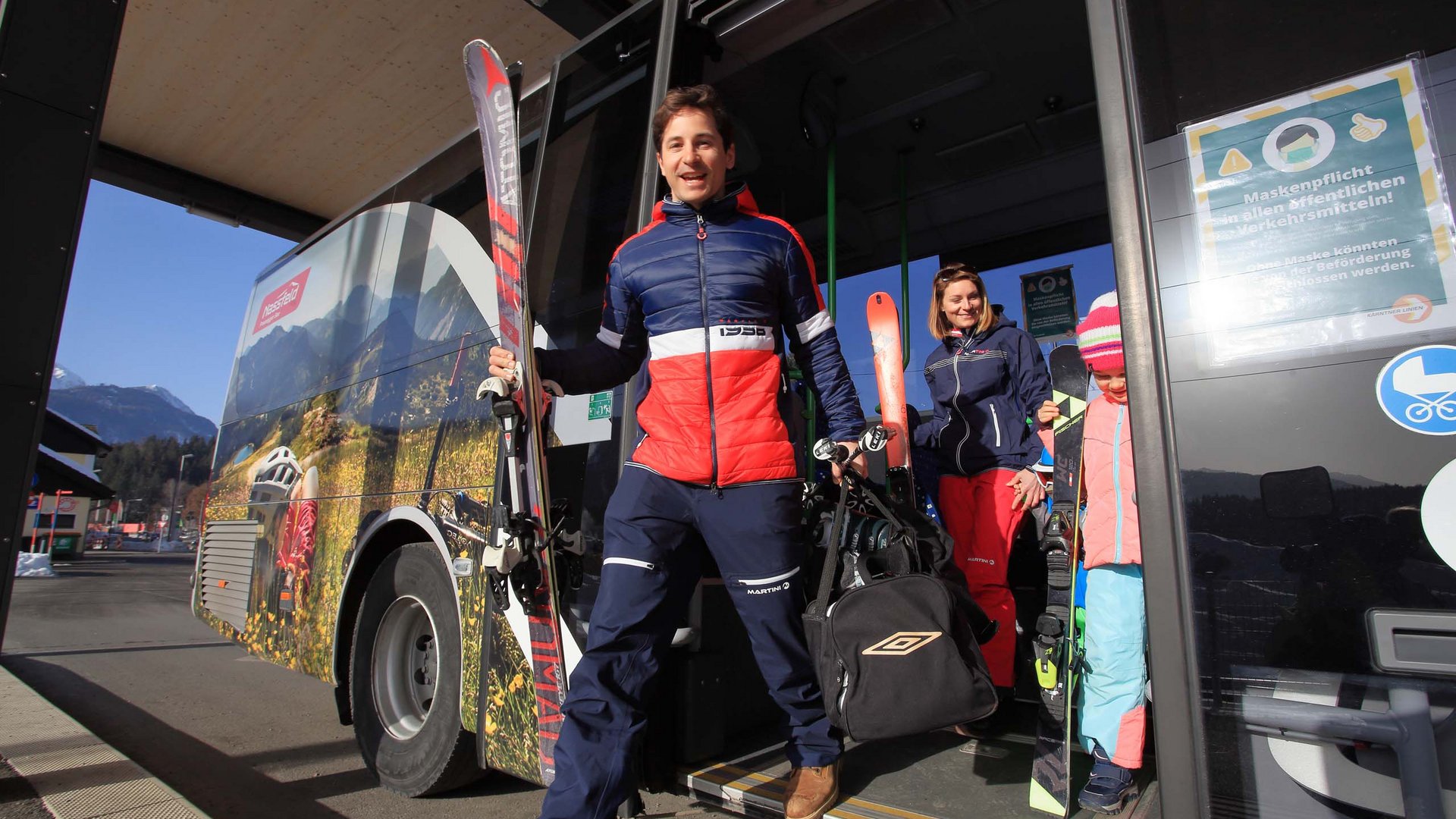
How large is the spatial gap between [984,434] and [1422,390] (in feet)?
5.87

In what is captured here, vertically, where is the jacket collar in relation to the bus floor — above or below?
above

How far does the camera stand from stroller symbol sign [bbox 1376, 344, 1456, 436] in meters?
1.05

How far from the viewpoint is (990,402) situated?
288 centimetres

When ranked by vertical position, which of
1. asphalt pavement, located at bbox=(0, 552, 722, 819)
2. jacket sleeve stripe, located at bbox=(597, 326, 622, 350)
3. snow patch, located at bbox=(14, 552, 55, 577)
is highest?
jacket sleeve stripe, located at bbox=(597, 326, 622, 350)

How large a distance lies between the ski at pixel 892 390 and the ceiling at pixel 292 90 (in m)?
2.32

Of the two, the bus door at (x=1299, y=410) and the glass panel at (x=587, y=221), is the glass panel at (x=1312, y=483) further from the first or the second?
the glass panel at (x=587, y=221)

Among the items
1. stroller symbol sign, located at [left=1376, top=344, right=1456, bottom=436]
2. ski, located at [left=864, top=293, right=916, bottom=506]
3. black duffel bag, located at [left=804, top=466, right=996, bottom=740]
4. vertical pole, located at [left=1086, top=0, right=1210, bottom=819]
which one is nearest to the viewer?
stroller symbol sign, located at [left=1376, top=344, right=1456, bottom=436]

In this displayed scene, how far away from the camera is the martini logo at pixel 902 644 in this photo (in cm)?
160

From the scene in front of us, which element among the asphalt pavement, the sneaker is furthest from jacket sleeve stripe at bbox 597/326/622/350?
the sneaker

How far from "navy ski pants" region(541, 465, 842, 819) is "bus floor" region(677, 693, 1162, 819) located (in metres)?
0.17

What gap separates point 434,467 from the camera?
279 centimetres

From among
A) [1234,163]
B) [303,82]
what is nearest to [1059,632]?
[1234,163]

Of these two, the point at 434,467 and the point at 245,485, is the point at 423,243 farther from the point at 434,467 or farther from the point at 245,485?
the point at 245,485

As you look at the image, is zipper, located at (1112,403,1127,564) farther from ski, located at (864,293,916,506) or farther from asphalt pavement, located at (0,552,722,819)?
asphalt pavement, located at (0,552,722,819)
